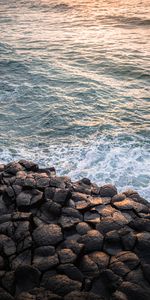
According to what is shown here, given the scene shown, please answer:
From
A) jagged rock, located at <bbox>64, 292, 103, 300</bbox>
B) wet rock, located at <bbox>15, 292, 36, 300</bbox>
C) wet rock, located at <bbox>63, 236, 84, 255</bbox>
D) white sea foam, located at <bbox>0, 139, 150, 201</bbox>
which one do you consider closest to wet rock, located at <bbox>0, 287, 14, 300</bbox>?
wet rock, located at <bbox>15, 292, 36, 300</bbox>

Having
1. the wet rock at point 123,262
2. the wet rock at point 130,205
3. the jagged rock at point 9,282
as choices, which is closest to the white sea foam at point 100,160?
the wet rock at point 130,205

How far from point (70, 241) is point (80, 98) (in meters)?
9.90

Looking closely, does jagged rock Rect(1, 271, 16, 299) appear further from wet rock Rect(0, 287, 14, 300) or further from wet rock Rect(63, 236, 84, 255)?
wet rock Rect(63, 236, 84, 255)

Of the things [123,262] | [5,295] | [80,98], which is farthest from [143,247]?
[80,98]

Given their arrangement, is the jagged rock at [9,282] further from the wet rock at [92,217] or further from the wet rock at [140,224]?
the wet rock at [140,224]

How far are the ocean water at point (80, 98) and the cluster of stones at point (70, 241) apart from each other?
189 centimetres

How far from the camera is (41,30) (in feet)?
93.5

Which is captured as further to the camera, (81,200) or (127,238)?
(81,200)

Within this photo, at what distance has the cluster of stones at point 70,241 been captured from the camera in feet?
20.6

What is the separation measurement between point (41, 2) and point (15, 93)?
2935 cm

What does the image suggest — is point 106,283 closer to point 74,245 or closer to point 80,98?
point 74,245

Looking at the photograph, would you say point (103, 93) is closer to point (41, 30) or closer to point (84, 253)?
point (84, 253)

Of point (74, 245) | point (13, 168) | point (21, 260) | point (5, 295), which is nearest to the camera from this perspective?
point (5, 295)

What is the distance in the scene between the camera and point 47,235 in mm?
7340
